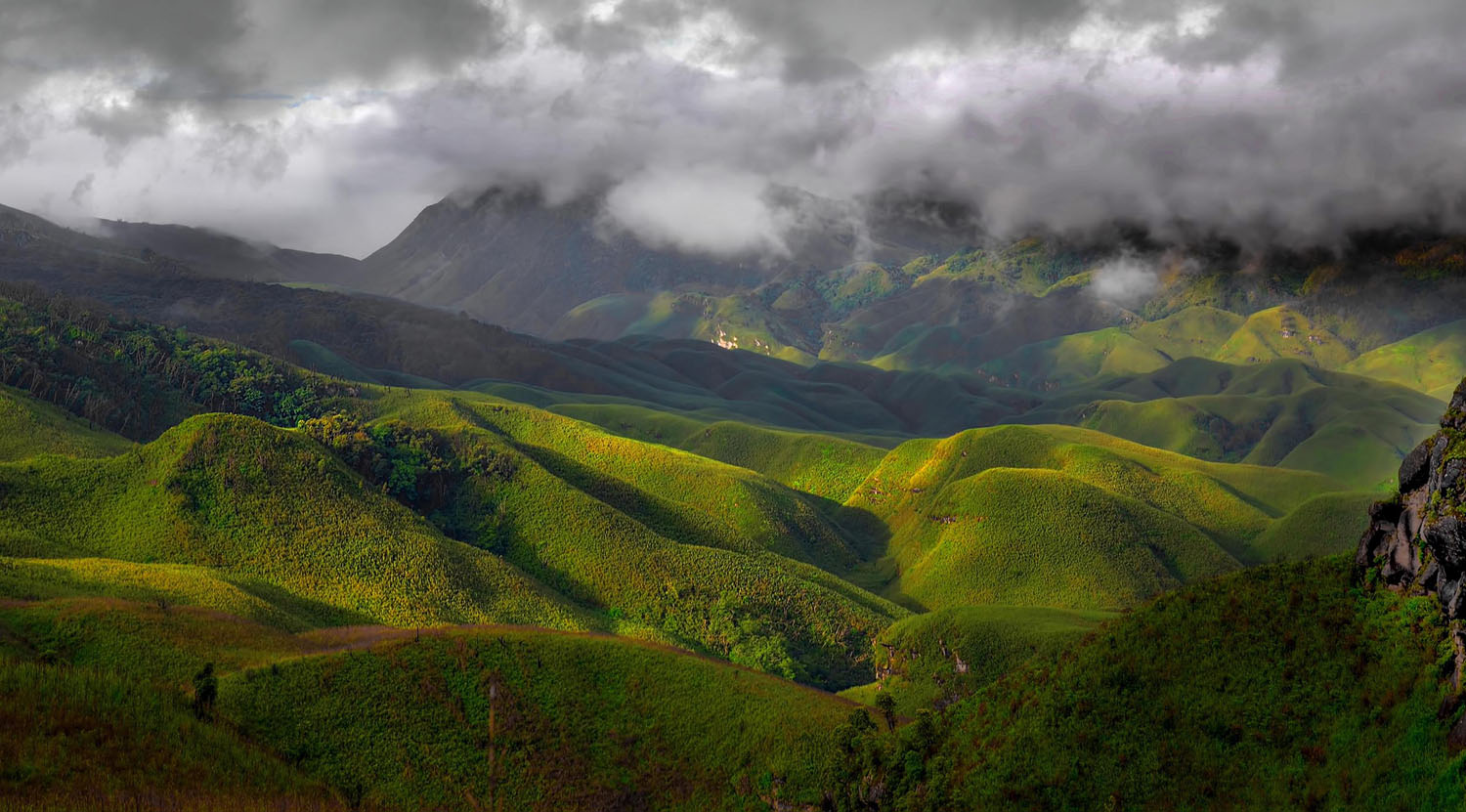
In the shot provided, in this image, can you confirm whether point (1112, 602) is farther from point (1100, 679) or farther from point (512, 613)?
point (1100, 679)

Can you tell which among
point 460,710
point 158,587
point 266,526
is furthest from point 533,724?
point 266,526

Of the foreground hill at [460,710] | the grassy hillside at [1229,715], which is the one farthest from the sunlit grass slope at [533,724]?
the grassy hillside at [1229,715]

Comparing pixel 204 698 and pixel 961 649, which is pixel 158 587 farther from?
pixel 961 649

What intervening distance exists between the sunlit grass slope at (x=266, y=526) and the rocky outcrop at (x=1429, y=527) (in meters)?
106

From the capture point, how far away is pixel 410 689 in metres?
77.4

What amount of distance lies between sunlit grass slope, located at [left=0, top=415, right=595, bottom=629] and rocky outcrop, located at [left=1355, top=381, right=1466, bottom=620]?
105964 millimetres

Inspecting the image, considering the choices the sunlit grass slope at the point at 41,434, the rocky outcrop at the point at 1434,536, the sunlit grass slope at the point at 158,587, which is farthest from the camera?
the sunlit grass slope at the point at 41,434

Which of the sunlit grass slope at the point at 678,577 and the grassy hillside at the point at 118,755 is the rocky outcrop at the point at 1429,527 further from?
the sunlit grass slope at the point at 678,577

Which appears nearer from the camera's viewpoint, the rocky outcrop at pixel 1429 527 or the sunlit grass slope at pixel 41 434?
the rocky outcrop at pixel 1429 527

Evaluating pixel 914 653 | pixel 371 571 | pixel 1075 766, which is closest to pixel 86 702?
pixel 1075 766

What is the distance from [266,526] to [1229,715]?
12600cm

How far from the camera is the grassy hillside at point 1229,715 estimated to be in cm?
4162

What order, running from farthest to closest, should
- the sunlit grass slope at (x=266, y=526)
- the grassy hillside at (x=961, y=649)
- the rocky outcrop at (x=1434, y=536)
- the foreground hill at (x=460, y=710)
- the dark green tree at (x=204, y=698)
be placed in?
the sunlit grass slope at (x=266, y=526) < the grassy hillside at (x=961, y=649) < the foreground hill at (x=460, y=710) < the dark green tree at (x=204, y=698) < the rocky outcrop at (x=1434, y=536)

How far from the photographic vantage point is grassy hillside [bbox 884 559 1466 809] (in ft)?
137
